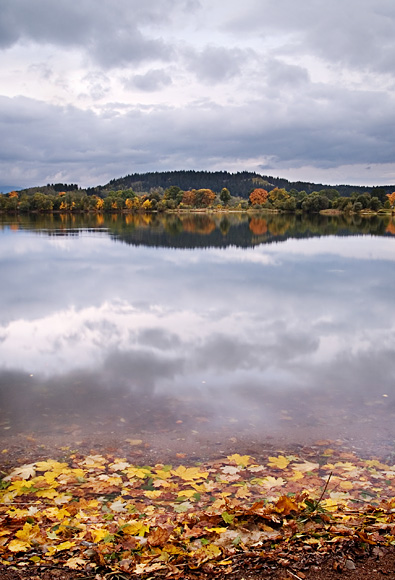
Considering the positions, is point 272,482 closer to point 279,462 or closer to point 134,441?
point 279,462

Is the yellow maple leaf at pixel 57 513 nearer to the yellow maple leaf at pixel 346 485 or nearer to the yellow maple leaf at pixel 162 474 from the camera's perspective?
the yellow maple leaf at pixel 162 474

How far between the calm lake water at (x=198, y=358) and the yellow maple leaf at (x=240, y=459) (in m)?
0.51

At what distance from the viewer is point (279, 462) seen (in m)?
6.05

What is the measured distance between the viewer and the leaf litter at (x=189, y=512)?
3.75 metres

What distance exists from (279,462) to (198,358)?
4.39 m

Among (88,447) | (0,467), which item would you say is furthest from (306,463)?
(0,467)

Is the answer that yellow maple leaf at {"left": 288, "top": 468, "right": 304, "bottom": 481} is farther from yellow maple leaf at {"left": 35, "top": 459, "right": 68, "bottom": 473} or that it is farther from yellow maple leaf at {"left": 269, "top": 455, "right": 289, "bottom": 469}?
yellow maple leaf at {"left": 35, "top": 459, "right": 68, "bottom": 473}

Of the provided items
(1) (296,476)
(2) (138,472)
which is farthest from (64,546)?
(1) (296,476)

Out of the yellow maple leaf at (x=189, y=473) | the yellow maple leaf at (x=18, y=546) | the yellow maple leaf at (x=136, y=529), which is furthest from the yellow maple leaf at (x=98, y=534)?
the yellow maple leaf at (x=189, y=473)

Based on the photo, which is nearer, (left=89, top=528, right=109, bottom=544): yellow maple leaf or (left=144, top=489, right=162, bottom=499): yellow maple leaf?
(left=89, top=528, right=109, bottom=544): yellow maple leaf

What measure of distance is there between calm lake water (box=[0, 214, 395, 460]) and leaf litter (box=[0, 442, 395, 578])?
852 millimetres

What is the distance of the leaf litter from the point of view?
148 inches

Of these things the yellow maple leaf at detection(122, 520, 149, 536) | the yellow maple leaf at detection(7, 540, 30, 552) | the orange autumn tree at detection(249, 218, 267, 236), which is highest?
the orange autumn tree at detection(249, 218, 267, 236)

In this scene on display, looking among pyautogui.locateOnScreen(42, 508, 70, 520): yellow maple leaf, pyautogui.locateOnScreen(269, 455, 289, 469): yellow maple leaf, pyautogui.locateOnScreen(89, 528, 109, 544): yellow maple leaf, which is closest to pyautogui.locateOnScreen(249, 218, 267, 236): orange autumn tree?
pyautogui.locateOnScreen(269, 455, 289, 469): yellow maple leaf
